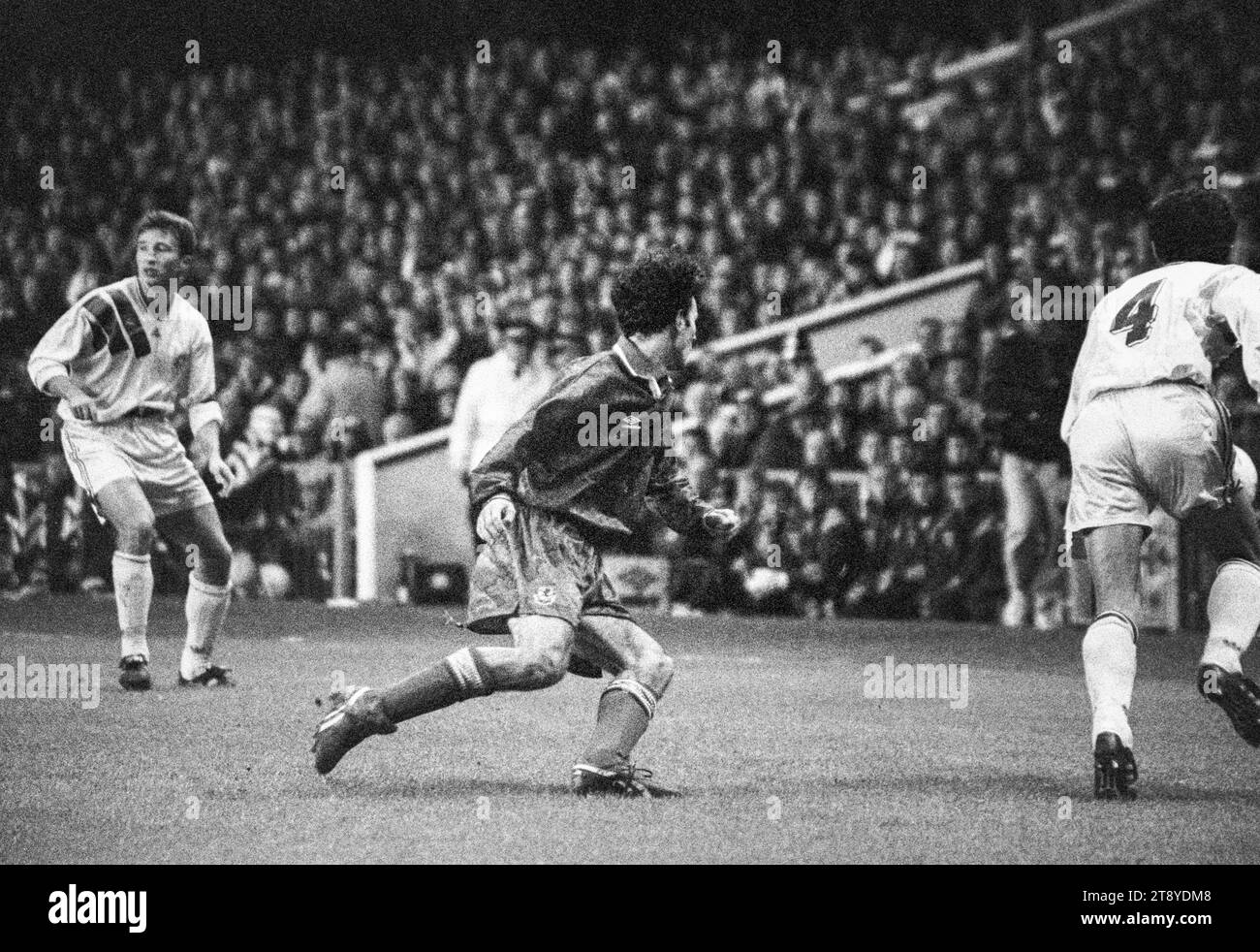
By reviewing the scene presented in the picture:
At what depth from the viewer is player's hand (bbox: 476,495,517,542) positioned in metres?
5.86

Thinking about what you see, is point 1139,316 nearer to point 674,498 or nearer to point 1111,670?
point 1111,670

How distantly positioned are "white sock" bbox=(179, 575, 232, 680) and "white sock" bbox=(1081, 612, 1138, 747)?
413cm

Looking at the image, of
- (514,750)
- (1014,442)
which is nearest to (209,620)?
(514,750)

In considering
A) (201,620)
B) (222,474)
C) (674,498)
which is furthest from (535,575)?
(201,620)

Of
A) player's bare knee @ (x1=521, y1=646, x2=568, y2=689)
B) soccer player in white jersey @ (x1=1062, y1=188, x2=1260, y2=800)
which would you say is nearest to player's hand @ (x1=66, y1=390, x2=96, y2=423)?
player's bare knee @ (x1=521, y1=646, x2=568, y2=689)

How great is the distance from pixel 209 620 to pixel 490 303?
7.51 meters

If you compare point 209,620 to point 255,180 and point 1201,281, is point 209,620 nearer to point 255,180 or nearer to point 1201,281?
point 1201,281

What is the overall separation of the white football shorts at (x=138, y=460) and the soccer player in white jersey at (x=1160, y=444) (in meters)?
4.14

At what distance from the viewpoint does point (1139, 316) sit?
21.0ft

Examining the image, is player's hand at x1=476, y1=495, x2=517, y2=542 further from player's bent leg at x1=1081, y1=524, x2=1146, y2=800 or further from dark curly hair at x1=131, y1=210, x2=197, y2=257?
dark curly hair at x1=131, y1=210, x2=197, y2=257

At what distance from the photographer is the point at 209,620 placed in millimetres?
8922

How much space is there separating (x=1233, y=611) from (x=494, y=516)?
7.95ft

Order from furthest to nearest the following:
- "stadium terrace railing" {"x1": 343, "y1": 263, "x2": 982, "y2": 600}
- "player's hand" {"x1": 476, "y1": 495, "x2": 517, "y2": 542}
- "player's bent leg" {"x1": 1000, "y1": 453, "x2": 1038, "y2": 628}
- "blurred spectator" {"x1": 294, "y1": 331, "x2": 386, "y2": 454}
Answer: "blurred spectator" {"x1": 294, "y1": 331, "x2": 386, "y2": 454}
"stadium terrace railing" {"x1": 343, "y1": 263, "x2": 982, "y2": 600}
"player's bent leg" {"x1": 1000, "y1": 453, "x2": 1038, "y2": 628}
"player's hand" {"x1": 476, "y1": 495, "x2": 517, "y2": 542}

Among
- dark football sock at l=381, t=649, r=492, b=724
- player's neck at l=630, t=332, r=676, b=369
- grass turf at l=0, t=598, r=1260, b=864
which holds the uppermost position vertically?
player's neck at l=630, t=332, r=676, b=369
